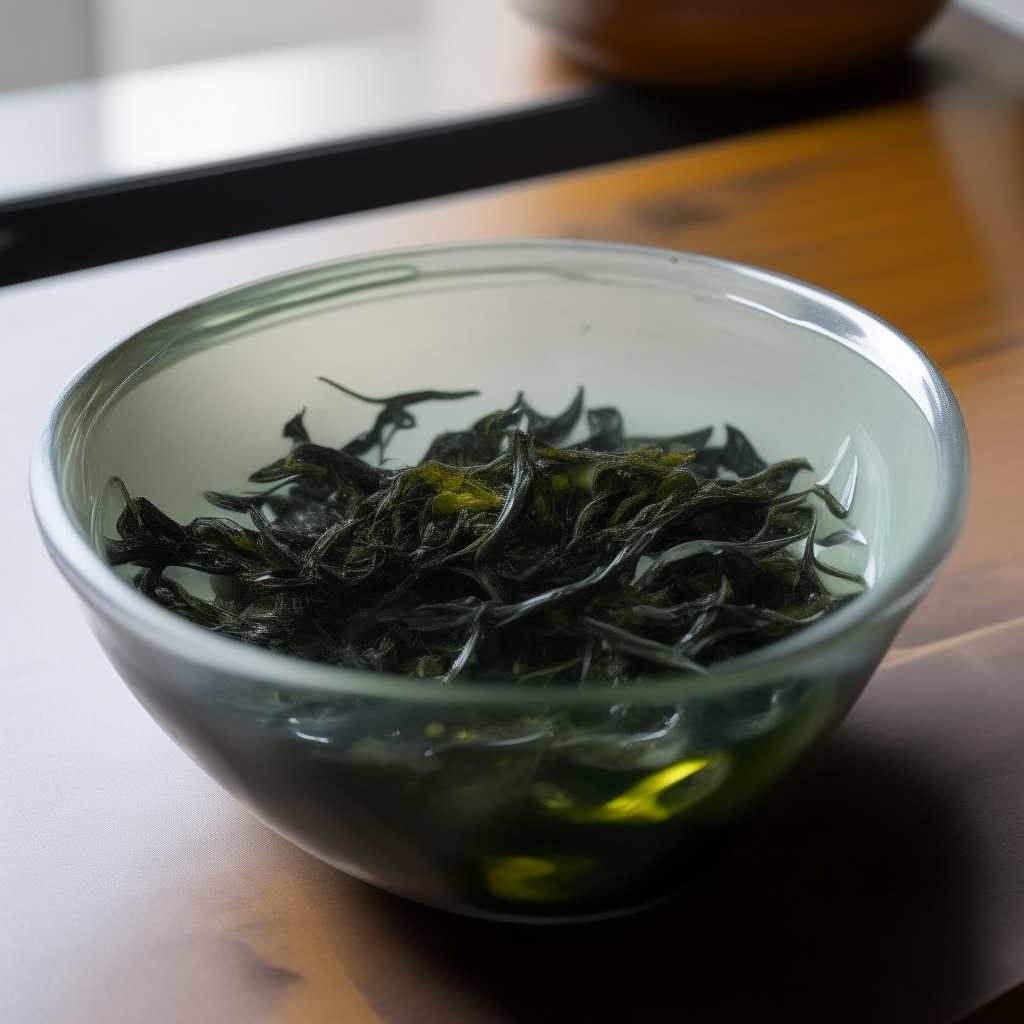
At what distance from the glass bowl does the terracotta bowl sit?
67cm

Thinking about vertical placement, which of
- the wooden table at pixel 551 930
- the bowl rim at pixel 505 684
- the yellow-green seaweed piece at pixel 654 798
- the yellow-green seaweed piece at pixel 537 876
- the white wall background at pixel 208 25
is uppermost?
the bowl rim at pixel 505 684

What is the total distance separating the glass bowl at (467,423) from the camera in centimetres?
38

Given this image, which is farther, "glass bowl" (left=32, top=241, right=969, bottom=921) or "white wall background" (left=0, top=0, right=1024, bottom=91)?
"white wall background" (left=0, top=0, right=1024, bottom=91)

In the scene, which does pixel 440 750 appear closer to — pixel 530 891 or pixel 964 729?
pixel 530 891

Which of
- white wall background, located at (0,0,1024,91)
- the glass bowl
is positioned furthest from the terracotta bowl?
white wall background, located at (0,0,1024,91)

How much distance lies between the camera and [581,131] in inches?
50.0

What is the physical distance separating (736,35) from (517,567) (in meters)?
0.88

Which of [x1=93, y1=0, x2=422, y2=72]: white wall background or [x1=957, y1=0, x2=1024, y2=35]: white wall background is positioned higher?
[x1=957, y1=0, x2=1024, y2=35]: white wall background

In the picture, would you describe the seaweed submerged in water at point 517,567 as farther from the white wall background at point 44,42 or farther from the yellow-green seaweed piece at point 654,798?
the white wall background at point 44,42

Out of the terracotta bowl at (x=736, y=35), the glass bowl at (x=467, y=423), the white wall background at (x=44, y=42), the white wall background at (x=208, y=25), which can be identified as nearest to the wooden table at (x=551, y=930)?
the glass bowl at (x=467, y=423)

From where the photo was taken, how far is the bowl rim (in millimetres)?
366

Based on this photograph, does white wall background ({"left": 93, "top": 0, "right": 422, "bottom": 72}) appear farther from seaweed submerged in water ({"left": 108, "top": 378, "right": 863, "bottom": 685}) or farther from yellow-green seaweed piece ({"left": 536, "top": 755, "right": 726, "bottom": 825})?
yellow-green seaweed piece ({"left": 536, "top": 755, "right": 726, "bottom": 825})

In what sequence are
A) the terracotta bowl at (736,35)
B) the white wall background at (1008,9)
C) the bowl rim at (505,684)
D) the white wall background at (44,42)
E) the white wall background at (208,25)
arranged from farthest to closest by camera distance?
1. the white wall background at (208,25)
2. the white wall background at (44,42)
3. the white wall background at (1008,9)
4. the terracotta bowl at (736,35)
5. the bowl rim at (505,684)

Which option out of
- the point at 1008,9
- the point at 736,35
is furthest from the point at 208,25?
the point at 736,35
